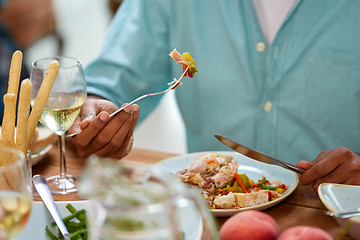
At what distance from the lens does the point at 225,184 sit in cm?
106

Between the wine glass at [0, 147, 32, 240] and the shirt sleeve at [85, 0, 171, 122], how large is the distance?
1036mm

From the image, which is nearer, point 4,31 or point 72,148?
point 72,148

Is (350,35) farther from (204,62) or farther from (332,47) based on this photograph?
(204,62)

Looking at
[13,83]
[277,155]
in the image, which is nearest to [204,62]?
[277,155]

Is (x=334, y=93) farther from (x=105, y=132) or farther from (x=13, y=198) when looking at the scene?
(x=13, y=198)

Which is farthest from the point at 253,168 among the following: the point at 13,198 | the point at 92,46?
the point at 92,46

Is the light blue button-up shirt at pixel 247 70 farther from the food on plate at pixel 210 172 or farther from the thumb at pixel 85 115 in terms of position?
the food on plate at pixel 210 172

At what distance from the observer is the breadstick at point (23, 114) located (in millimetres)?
853

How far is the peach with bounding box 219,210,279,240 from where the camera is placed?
69cm

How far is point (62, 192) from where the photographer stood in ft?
3.49

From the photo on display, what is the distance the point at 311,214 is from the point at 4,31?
11.7 ft

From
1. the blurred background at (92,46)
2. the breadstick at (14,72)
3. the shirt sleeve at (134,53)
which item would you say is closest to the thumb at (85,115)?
the breadstick at (14,72)

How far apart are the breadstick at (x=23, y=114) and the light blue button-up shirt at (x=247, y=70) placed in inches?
25.8

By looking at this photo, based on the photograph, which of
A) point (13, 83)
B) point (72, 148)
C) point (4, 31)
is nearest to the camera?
point (13, 83)
